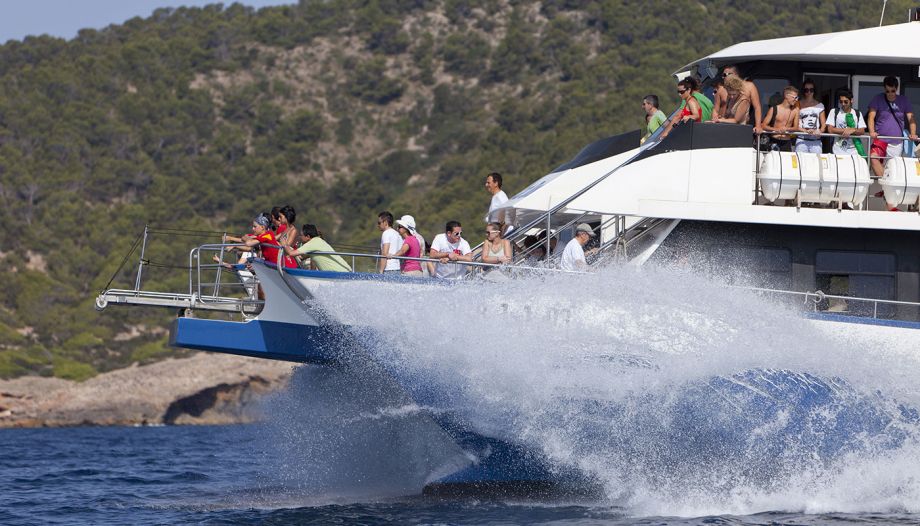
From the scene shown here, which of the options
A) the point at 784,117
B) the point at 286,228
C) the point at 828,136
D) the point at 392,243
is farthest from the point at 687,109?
the point at 286,228

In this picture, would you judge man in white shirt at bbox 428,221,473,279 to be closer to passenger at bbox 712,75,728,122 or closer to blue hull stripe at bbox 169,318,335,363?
blue hull stripe at bbox 169,318,335,363

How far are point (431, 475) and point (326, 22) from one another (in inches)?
3252

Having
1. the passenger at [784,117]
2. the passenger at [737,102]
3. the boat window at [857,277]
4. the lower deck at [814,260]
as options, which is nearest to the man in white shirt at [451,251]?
the lower deck at [814,260]

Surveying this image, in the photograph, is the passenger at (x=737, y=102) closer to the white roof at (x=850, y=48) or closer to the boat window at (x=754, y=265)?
the white roof at (x=850, y=48)

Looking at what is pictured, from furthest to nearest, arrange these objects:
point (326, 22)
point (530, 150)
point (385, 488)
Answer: point (326, 22) < point (530, 150) < point (385, 488)

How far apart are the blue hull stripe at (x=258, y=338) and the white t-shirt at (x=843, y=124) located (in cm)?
606

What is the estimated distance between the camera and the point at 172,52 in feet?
283

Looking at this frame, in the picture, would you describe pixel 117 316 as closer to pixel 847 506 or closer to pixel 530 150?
pixel 530 150

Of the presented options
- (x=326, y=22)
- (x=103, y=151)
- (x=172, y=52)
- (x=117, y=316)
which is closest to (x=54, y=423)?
(x=117, y=316)

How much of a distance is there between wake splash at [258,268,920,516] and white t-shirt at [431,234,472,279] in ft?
3.91

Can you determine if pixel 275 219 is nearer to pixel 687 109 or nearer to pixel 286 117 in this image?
pixel 687 109

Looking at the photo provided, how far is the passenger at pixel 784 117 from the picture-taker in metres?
14.0

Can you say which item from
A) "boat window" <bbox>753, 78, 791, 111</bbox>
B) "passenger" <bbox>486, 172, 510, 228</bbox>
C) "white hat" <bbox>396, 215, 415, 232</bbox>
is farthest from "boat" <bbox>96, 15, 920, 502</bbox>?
"passenger" <bbox>486, 172, 510, 228</bbox>

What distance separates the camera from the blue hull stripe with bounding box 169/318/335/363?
13.9m
